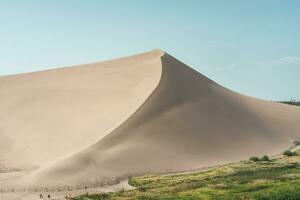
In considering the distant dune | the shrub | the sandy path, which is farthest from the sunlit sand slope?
the sandy path

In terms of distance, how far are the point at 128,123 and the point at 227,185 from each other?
78.5 feet

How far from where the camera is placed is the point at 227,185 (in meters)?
44.4

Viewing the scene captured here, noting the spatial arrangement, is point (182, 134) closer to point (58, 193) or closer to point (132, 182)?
point (132, 182)

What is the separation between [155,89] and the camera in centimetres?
7656

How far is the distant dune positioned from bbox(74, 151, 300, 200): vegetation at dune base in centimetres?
686

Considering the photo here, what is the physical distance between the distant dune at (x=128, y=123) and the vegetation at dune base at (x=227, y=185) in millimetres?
6864

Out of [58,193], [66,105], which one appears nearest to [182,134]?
[66,105]

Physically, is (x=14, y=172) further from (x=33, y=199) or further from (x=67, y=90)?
(x=67, y=90)

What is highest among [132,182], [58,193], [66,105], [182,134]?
[66,105]

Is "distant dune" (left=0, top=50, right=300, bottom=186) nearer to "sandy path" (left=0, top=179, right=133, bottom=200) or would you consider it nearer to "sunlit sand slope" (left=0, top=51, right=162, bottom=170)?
"sunlit sand slope" (left=0, top=51, right=162, bottom=170)

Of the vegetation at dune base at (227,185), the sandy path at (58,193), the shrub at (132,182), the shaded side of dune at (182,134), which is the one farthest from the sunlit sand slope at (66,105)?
the vegetation at dune base at (227,185)

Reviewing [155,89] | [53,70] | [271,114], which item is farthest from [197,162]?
[53,70]

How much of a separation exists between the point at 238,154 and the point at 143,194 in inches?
1071

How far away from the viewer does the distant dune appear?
189 feet
